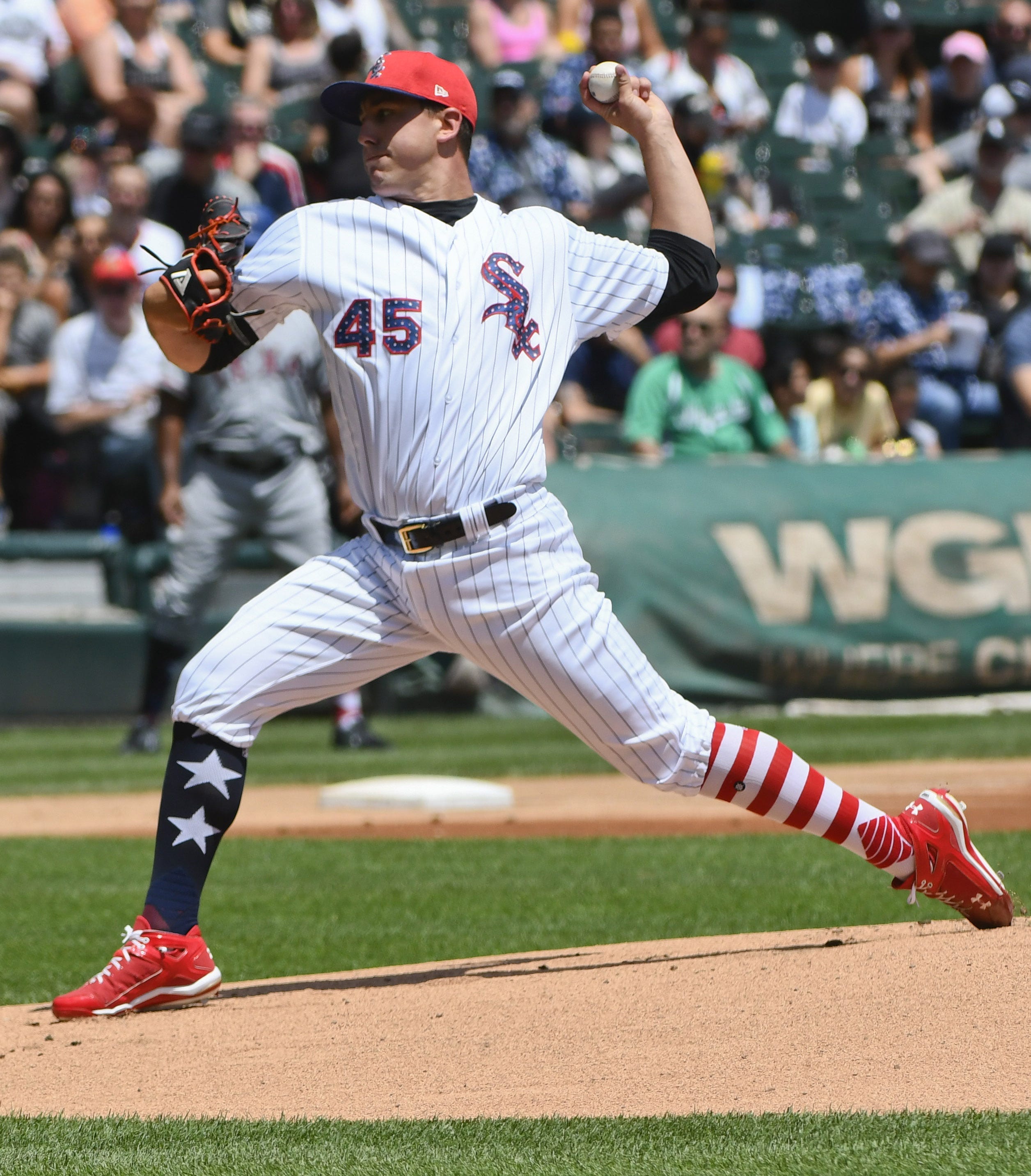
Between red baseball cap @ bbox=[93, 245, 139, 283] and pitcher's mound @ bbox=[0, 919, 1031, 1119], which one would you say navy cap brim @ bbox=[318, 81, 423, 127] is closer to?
pitcher's mound @ bbox=[0, 919, 1031, 1119]

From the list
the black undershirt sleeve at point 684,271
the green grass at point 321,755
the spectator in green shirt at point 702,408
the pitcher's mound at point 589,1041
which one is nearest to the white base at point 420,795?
the green grass at point 321,755

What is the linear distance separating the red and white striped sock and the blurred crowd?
17.9 feet

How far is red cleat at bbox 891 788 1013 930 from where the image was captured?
4.16 metres

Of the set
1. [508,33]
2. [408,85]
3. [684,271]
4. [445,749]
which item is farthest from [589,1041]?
[508,33]

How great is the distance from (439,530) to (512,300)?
1.71ft

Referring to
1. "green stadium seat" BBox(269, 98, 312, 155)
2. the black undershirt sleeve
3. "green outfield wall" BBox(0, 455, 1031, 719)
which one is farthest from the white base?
"green stadium seat" BBox(269, 98, 312, 155)

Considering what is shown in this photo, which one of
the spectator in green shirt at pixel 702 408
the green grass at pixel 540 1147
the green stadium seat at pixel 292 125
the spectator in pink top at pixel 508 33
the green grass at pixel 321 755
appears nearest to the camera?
the green grass at pixel 540 1147

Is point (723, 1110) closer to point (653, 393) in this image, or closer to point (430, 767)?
point (430, 767)

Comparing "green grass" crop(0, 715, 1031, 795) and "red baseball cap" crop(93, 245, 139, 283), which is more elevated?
"red baseball cap" crop(93, 245, 139, 283)

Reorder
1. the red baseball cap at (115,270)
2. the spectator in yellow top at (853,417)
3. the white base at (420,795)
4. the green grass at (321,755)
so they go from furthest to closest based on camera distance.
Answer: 1. the spectator in yellow top at (853,417)
2. the red baseball cap at (115,270)
3. the green grass at (321,755)
4. the white base at (420,795)

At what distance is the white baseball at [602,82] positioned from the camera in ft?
13.7

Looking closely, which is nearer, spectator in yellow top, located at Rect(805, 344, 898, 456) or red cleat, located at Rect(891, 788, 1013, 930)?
red cleat, located at Rect(891, 788, 1013, 930)

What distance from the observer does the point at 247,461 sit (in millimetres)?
8469

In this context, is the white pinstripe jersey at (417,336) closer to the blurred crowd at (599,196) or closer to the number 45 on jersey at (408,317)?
the number 45 on jersey at (408,317)
